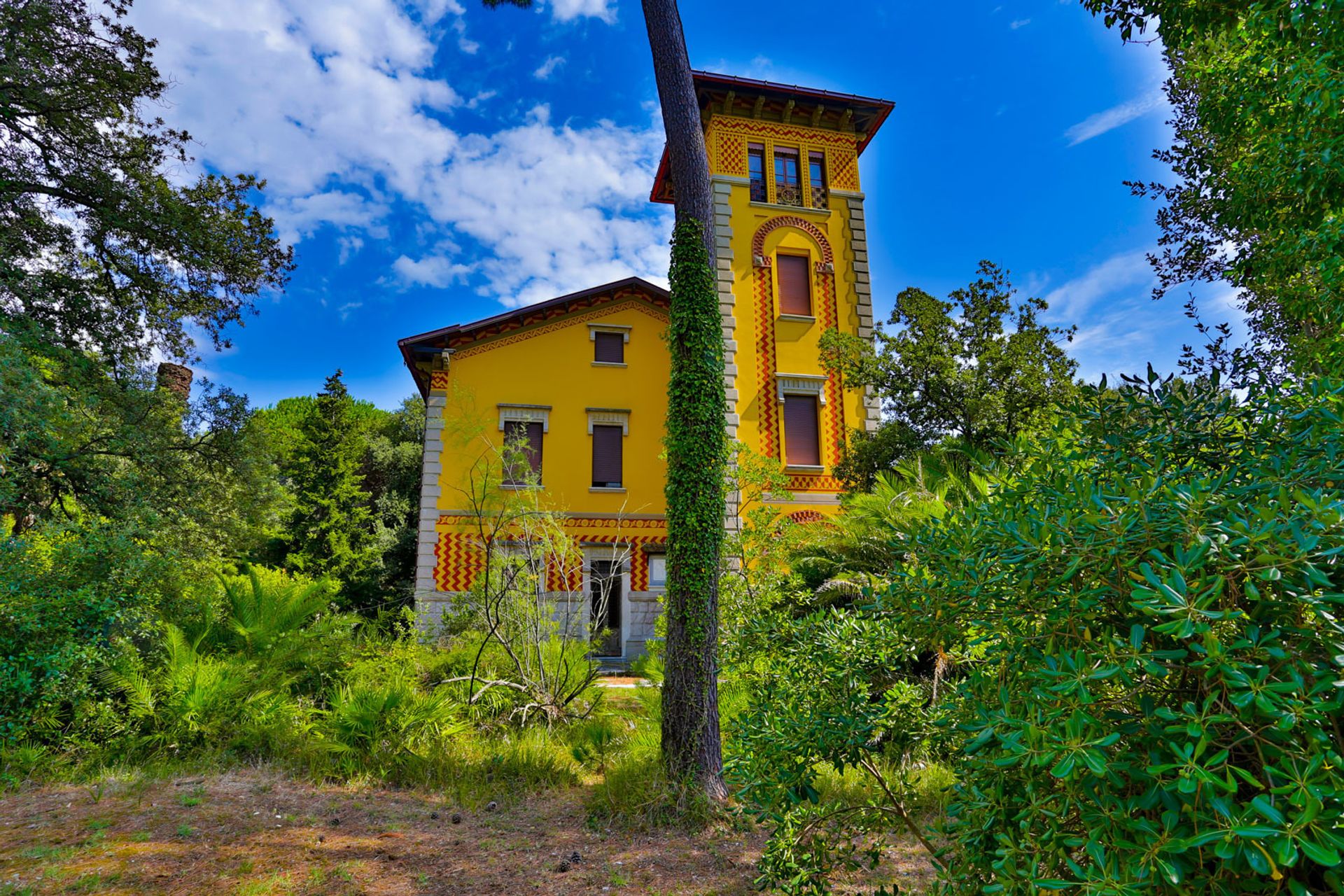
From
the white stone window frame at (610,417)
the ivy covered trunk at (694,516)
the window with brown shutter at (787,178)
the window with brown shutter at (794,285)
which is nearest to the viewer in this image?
the ivy covered trunk at (694,516)

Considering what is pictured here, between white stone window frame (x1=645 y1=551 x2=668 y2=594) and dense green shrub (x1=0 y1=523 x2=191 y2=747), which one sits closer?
dense green shrub (x1=0 y1=523 x2=191 y2=747)

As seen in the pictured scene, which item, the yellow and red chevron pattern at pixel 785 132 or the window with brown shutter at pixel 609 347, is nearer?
the yellow and red chevron pattern at pixel 785 132

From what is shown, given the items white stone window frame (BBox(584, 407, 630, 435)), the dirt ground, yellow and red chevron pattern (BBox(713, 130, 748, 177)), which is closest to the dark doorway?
white stone window frame (BBox(584, 407, 630, 435))

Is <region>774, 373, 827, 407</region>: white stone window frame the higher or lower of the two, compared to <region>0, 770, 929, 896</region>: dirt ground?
higher

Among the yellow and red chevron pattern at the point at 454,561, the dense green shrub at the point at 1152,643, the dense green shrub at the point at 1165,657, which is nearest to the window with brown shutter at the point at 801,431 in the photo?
the yellow and red chevron pattern at the point at 454,561

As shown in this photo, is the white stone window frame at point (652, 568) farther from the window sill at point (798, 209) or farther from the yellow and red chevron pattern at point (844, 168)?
the yellow and red chevron pattern at point (844, 168)

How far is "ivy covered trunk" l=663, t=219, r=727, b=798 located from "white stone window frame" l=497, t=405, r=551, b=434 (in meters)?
12.0

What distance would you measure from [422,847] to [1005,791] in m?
4.52

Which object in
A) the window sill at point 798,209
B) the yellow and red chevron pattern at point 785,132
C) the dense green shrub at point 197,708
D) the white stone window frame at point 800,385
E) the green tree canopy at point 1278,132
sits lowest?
the dense green shrub at point 197,708

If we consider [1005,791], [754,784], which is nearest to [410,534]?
[754,784]

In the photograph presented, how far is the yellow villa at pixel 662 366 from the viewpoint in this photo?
17.5 metres

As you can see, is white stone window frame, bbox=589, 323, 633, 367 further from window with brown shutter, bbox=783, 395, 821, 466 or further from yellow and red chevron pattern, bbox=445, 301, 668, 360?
window with brown shutter, bbox=783, 395, 821, 466

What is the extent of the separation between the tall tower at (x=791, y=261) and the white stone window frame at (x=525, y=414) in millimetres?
5127

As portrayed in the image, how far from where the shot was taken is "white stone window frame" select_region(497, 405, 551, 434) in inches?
728
